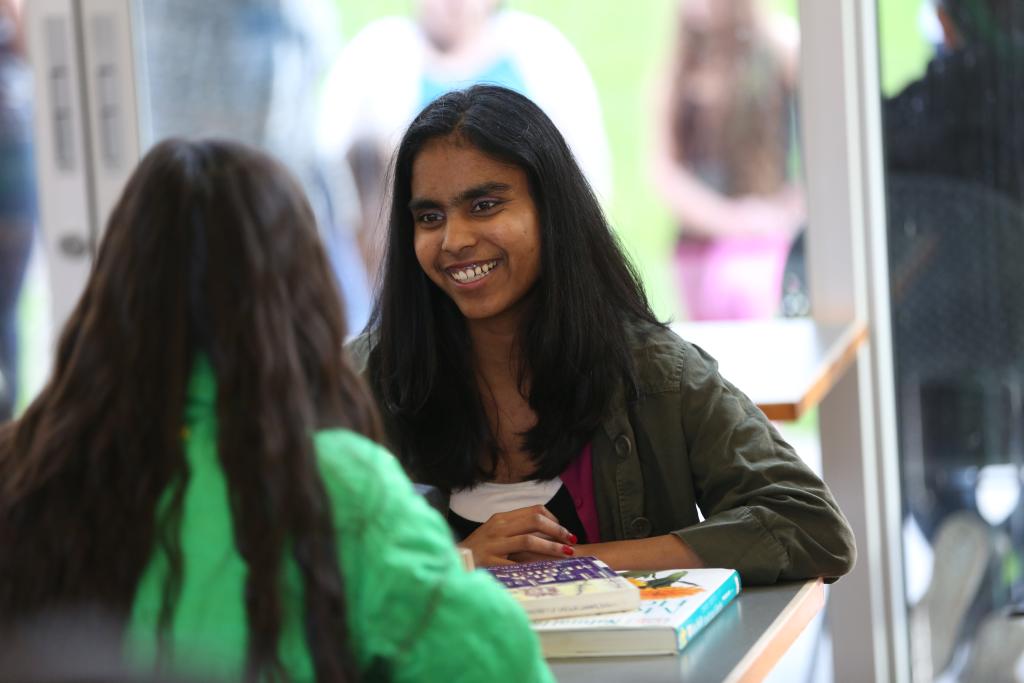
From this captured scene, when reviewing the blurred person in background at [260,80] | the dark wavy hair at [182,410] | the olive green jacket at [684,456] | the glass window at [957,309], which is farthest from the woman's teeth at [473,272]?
the blurred person in background at [260,80]

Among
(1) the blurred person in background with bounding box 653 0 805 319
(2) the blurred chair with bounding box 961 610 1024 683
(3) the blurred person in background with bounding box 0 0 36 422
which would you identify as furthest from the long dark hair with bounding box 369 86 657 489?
(3) the blurred person in background with bounding box 0 0 36 422

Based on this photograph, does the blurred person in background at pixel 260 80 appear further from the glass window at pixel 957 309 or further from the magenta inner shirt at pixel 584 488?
the magenta inner shirt at pixel 584 488

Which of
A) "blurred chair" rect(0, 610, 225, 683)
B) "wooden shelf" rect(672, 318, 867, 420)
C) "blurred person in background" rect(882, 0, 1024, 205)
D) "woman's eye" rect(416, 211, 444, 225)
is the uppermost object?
"blurred person in background" rect(882, 0, 1024, 205)

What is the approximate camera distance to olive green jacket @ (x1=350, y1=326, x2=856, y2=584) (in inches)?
68.7

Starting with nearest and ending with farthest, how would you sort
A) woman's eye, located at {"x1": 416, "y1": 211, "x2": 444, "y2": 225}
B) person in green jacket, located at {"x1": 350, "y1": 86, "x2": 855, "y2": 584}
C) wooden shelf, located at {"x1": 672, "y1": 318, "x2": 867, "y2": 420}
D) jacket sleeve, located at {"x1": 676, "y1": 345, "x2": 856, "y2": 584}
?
jacket sleeve, located at {"x1": 676, "y1": 345, "x2": 856, "y2": 584}
person in green jacket, located at {"x1": 350, "y1": 86, "x2": 855, "y2": 584}
woman's eye, located at {"x1": 416, "y1": 211, "x2": 444, "y2": 225}
wooden shelf, located at {"x1": 672, "y1": 318, "x2": 867, "y2": 420}

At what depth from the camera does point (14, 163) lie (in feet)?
12.5

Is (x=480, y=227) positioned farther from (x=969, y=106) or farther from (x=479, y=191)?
(x=969, y=106)

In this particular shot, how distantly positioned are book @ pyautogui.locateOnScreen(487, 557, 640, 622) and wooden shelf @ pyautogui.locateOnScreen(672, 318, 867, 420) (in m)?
0.87

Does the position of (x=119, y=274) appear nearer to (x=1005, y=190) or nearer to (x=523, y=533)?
(x=523, y=533)

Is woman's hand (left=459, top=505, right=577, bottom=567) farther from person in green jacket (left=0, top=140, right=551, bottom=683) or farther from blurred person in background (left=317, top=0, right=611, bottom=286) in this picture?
blurred person in background (left=317, top=0, right=611, bottom=286)

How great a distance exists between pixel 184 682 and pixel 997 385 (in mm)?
2597

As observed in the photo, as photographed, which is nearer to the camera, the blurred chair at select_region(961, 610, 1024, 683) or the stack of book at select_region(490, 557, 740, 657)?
the stack of book at select_region(490, 557, 740, 657)

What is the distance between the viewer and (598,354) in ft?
6.27

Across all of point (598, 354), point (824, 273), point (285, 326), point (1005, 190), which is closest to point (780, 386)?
point (598, 354)
